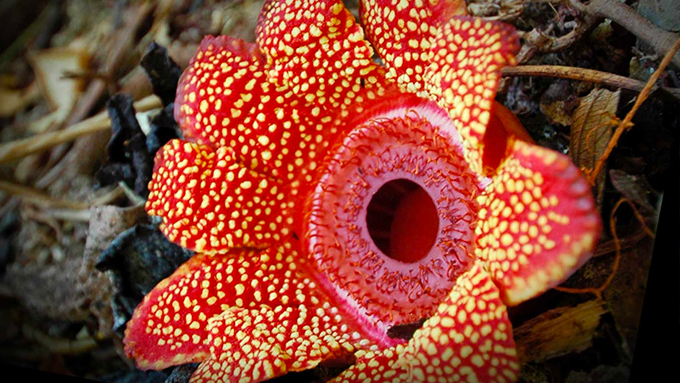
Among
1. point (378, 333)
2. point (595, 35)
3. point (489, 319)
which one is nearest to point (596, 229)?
point (489, 319)

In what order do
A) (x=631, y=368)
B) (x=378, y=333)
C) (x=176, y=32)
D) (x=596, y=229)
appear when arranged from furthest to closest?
(x=176, y=32)
(x=378, y=333)
(x=631, y=368)
(x=596, y=229)

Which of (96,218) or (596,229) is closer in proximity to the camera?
(596,229)

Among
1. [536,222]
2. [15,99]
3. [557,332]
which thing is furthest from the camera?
[15,99]

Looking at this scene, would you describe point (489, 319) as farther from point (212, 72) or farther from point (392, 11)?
point (212, 72)

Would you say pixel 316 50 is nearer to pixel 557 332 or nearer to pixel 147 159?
pixel 147 159

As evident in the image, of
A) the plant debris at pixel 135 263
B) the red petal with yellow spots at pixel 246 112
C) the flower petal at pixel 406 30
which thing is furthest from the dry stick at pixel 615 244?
the plant debris at pixel 135 263

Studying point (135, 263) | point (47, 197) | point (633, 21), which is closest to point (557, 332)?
point (633, 21)

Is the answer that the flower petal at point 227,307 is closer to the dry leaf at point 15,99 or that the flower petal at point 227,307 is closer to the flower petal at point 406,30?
the flower petal at point 406,30
